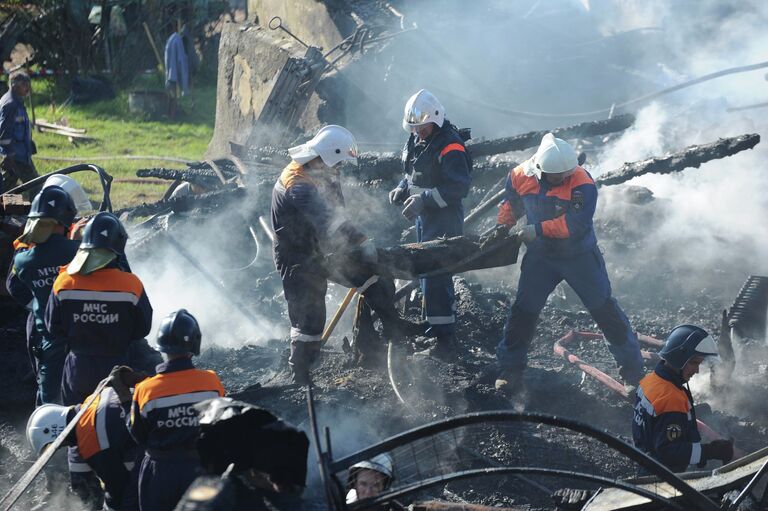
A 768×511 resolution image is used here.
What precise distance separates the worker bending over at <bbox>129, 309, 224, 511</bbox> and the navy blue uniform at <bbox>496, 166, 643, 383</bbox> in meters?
3.16

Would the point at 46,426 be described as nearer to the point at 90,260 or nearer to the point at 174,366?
the point at 90,260

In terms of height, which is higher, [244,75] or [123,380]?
[244,75]

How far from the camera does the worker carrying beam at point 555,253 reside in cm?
632

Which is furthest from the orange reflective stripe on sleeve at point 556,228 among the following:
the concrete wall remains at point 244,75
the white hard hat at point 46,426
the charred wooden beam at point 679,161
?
the concrete wall remains at point 244,75

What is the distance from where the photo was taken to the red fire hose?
19.4 ft

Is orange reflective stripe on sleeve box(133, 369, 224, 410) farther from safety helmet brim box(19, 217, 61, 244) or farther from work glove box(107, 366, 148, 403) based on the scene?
safety helmet brim box(19, 217, 61, 244)

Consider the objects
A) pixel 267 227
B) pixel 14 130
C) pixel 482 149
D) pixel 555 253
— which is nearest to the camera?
pixel 555 253

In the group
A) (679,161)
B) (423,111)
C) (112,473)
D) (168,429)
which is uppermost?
(679,161)

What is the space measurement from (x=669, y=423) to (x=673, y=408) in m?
0.09

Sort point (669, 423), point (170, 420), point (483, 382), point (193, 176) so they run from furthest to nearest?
point (193, 176)
point (483, 382)
point (669, 423)
point (170, 420)

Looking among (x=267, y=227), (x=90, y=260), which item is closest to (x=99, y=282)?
(x=90, y=260)

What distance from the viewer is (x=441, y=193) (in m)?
7.30

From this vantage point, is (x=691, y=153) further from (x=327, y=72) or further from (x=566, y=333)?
(x=327, y=72)

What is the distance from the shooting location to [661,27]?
19.5m
